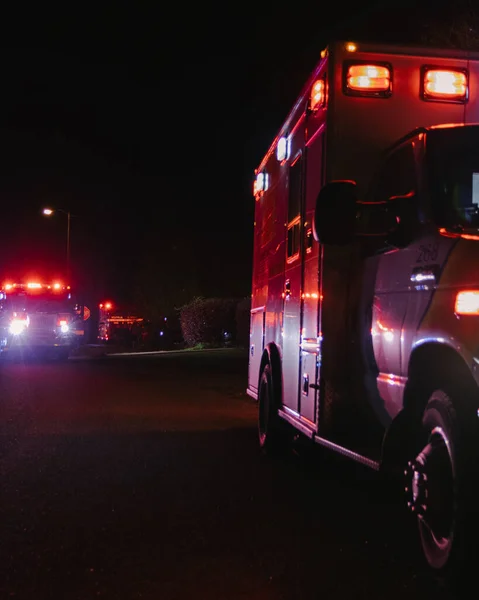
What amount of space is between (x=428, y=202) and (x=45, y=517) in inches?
142

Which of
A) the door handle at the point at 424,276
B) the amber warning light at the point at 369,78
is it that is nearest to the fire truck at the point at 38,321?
the amber warning light at the point at 369,78

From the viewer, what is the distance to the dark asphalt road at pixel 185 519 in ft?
15.1

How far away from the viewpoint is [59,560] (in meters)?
4.98

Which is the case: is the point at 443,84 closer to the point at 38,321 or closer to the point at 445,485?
the point at 445,485

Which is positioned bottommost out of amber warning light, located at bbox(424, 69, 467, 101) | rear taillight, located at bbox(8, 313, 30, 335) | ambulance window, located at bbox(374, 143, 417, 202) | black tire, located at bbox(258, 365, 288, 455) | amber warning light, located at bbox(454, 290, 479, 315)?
black tire, located at bbox(258, 365, 288, 455)

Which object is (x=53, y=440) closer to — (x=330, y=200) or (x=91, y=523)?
(x=91, y=523)

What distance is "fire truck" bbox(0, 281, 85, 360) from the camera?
2462cm

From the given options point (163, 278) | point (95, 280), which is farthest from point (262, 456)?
point (95, 280)

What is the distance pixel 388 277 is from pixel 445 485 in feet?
4.91

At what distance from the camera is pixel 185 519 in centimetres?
596

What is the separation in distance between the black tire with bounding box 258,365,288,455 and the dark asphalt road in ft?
0.60

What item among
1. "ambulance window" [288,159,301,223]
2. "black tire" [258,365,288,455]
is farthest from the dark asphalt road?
"ambulance window" [288,159,301,223]

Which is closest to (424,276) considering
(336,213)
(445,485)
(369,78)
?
(336,213)

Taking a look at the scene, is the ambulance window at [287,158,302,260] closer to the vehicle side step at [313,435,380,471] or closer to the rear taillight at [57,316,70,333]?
the vehicle side step at [313,435,380,471]
